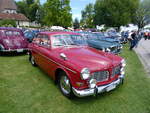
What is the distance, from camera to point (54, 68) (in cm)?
389

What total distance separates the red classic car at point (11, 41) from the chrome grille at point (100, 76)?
654cm

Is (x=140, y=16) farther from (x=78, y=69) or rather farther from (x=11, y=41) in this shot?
(x=78, y=69)

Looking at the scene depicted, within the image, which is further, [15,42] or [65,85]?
[15,42]

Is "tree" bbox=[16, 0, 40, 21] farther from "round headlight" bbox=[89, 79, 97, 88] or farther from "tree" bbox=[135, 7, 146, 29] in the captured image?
"round headlight" bbox=[89, 79, 97, 88]

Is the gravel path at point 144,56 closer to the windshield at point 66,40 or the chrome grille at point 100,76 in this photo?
the chrome grille at point 100,76

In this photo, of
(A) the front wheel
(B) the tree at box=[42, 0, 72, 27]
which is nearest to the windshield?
(A) the front wheel

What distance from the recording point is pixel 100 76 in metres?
3.24

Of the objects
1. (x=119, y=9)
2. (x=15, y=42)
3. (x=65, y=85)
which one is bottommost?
(x=65, y=85)

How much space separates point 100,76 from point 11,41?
22.8 ft

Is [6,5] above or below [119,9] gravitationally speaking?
above

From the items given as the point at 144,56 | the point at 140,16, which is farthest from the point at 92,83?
the point at 140,16

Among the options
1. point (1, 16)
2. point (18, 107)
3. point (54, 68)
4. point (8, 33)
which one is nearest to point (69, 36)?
point (54, 68)

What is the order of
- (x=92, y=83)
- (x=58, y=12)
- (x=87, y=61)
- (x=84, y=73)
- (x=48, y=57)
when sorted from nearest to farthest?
1. (x=84, y=73)
2. (x=92, y=83)
3. (x=87, y=61)
4. (x=48, y=57)
5. (x=58, y=12)

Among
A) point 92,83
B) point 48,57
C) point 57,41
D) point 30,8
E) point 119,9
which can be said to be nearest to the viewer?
point 92,83
